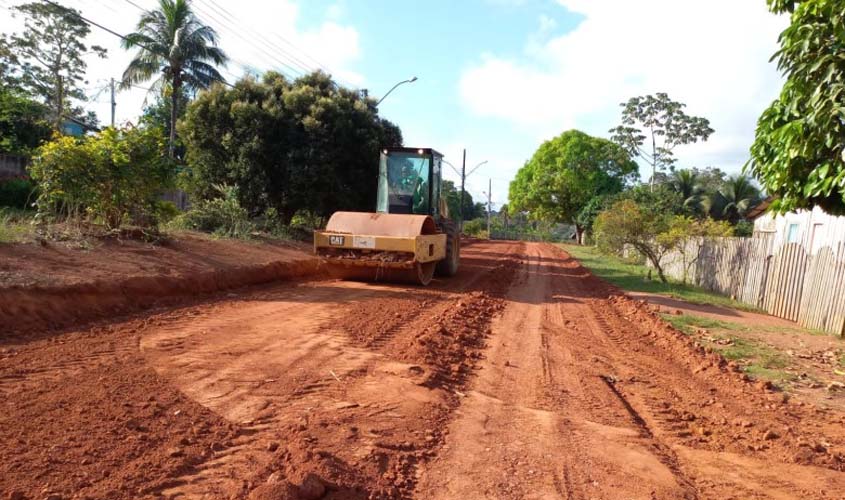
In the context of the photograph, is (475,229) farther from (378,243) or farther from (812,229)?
(378,243)

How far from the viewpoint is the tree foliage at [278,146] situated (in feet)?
58.4

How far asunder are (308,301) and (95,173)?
187 inches

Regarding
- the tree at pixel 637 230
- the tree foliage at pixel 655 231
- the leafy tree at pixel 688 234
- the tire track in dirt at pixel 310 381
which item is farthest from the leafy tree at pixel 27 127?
the leafy tree at pixel 688 234

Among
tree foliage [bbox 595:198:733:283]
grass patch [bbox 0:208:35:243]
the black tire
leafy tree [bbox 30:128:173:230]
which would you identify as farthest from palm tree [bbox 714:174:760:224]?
grass patch [bbox 0:208:35:243]

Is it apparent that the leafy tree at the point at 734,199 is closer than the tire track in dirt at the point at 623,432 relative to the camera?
No

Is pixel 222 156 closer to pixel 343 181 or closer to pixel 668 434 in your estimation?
pixel 343 181

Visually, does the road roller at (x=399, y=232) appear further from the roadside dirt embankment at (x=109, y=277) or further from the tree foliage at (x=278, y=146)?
the tree foliage at (x=278, y=146)

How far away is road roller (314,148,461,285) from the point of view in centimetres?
1140

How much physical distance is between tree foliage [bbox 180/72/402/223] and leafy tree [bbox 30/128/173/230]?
628 cm

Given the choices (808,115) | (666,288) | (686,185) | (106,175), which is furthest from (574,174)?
(808,115)

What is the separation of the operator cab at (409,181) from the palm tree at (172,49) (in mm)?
15666

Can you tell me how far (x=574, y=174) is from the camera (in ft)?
166

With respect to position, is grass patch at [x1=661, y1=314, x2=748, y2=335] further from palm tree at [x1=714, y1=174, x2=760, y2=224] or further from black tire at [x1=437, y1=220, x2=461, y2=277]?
palm tree at [x1=714, y1=174, x2=760, y2=224]

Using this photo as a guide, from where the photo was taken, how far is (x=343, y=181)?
18938 millimetres
